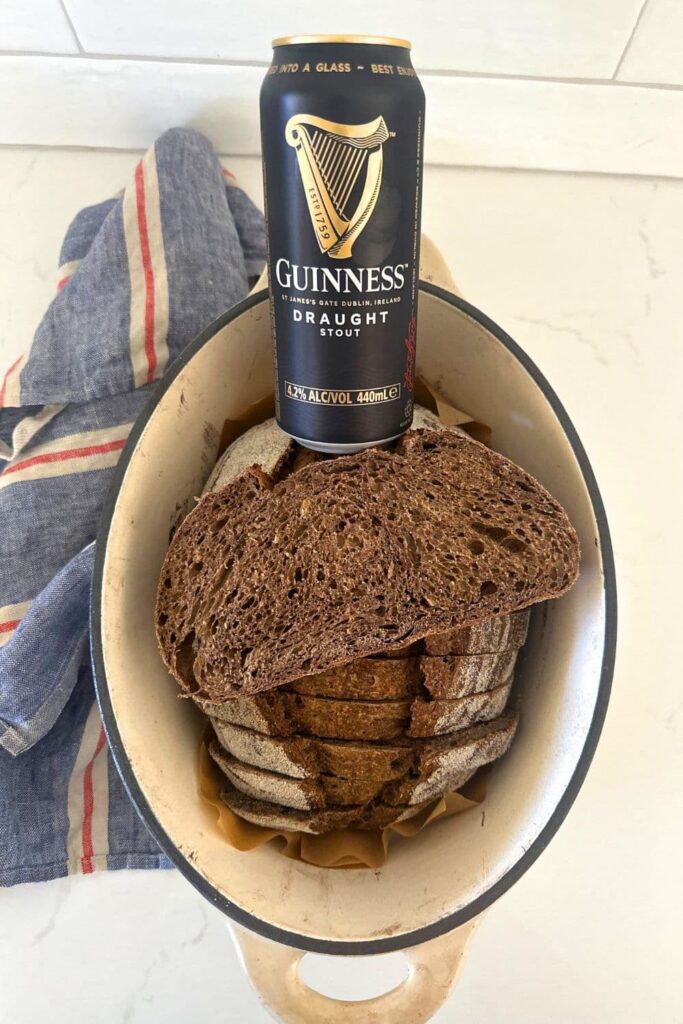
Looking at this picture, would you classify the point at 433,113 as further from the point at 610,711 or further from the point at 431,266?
the point at 610,711

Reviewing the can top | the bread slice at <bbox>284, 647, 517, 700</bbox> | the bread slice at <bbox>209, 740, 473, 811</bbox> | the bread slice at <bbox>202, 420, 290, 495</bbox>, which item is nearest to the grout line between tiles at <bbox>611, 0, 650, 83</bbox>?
the can top

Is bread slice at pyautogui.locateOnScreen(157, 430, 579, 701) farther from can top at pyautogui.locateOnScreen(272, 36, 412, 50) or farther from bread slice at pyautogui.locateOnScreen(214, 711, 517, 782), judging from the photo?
can top at pyautogui.locateOnScreen(272, 36, 412, 50)

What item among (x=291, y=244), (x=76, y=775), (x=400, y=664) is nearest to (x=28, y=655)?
(x=76, y=775)

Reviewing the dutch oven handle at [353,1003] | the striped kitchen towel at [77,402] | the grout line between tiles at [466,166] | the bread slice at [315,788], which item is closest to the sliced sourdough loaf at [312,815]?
the bread slice at [315,788]

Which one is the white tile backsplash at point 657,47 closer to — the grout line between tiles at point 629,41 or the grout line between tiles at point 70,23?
the grout line between tiles at point 629,41

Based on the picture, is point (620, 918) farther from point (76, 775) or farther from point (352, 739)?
point (76, 775)

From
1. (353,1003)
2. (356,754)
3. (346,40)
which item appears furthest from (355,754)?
(346,40)
